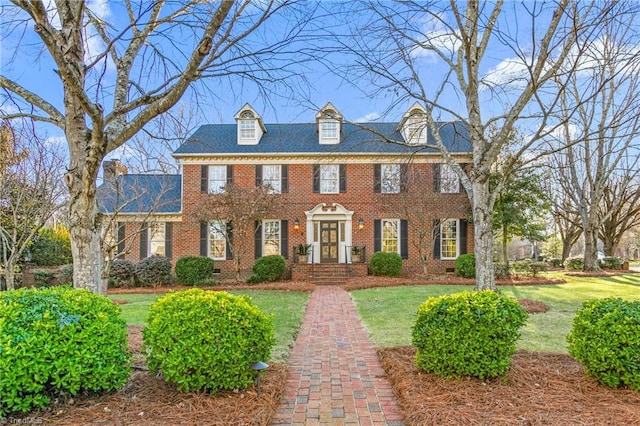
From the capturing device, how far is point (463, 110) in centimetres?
823

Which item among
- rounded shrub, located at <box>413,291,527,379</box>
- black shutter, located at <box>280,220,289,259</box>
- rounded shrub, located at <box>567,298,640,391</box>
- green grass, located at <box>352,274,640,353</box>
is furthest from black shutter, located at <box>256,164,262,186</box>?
rounded shrub, located at <box>567,298,640,391</box>

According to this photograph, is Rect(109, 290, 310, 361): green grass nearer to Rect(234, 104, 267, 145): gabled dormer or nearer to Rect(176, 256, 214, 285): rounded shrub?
Rect(176, 256, 214, 285): rounded shrub

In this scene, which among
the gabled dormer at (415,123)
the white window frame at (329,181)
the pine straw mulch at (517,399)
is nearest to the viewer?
the pine straw mulch at (517,399)

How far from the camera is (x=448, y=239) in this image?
18.2 meters

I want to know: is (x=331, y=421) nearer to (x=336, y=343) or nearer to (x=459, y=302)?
(x=459, y=302)

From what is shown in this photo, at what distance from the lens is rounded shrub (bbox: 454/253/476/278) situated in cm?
1641

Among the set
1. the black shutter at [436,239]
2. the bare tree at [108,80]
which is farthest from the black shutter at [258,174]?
the bare tree at [108,80]

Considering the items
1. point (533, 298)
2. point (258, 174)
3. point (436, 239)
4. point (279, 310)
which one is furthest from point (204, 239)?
point (533, 298)

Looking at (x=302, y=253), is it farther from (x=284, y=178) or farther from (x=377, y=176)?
(x=377, y=176)

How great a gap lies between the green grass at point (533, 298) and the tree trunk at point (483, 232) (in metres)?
1.14

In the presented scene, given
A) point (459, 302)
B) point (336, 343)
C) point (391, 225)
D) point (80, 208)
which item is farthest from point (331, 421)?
point (391, 225)

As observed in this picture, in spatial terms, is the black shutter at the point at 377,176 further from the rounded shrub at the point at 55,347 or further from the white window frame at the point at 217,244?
the rounded shrub at the point at 55,347

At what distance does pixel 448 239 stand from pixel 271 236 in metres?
8.34

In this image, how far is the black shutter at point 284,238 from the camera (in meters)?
18.0
